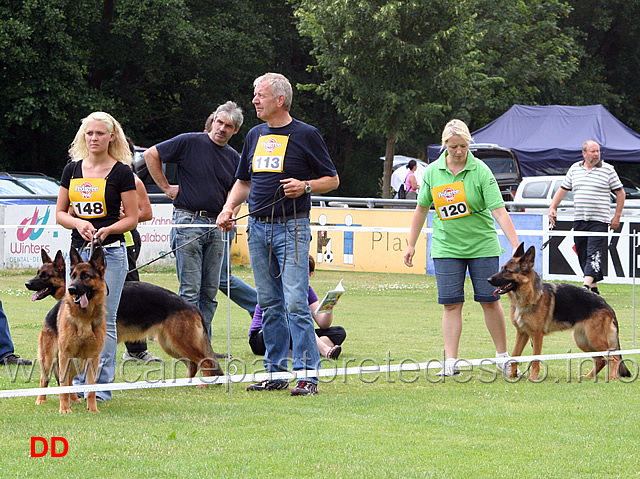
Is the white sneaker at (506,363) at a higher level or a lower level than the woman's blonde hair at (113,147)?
lower

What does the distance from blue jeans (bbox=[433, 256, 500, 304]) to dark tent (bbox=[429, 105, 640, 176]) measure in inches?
722

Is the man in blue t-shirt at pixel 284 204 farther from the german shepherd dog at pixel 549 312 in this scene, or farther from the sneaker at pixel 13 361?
the sneaker at pixel 13 361

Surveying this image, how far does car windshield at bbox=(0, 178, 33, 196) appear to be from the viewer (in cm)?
1859

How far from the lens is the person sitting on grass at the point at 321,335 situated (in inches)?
300

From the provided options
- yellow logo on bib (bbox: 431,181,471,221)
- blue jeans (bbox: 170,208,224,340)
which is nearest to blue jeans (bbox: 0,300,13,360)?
blue jeans (bbox: 170,208,224,340)

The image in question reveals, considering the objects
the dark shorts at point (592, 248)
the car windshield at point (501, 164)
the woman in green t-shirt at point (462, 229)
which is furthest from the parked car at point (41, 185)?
the woman in green t-shirt at point (462, 229)

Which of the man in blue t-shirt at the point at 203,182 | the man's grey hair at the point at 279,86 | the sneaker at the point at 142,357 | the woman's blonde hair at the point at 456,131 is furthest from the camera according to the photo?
the sneaker at the point at 142,357

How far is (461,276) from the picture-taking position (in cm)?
671

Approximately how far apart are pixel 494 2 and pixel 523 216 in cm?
1948

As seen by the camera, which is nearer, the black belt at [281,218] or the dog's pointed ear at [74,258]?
the dog's pointed ear at [74,258]

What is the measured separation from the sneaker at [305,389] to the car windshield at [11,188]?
14070 millimetres

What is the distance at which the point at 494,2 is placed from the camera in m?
32.8

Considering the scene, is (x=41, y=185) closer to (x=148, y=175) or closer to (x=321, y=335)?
(x=148, y=175)

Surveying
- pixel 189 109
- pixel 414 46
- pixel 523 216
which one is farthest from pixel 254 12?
pixel 523 216
